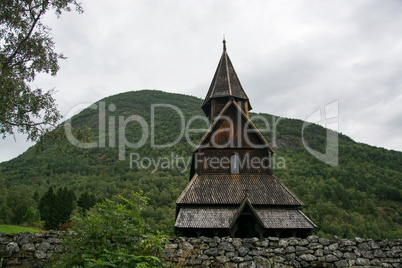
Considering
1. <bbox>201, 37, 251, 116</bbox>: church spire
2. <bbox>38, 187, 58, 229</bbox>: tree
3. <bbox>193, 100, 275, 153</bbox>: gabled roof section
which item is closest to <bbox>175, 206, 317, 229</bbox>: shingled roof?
<bbox>193, 100, 275, 153</bbox>: gabled roof section

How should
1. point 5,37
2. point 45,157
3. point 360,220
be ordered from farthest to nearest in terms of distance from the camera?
point 45,157 → point 360,220 → point 5,37

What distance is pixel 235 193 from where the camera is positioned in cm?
1356

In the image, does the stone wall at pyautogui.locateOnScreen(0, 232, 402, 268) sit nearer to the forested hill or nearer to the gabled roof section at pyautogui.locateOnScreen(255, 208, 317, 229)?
the gabled roof section at pyautogui.locateOnScreen(255, 208, 317, 229)

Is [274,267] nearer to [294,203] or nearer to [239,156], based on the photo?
[294,203]

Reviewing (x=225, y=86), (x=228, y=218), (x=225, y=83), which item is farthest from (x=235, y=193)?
(x=225, y=83)

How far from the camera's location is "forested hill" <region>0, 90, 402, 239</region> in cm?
4831

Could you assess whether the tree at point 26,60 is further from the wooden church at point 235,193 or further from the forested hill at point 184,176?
the forested hill at point 184,176

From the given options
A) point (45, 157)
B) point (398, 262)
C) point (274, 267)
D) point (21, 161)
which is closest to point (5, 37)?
point (274, 267)

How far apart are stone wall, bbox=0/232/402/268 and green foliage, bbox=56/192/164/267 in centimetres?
222

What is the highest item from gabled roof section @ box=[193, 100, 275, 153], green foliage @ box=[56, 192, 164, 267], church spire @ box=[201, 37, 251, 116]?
church spire @ box=[201, 37, 251, 116]

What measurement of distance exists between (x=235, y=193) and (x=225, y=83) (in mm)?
7914

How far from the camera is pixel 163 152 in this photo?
242 feet

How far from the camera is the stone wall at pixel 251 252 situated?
7762mm

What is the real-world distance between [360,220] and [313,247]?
51.7 meters
